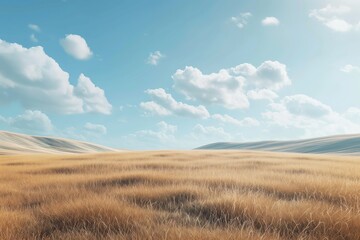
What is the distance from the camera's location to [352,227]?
379cm

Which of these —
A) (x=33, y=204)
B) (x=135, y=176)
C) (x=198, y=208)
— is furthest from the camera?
(x=135, y=176)

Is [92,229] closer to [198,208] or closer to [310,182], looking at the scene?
[198,208]

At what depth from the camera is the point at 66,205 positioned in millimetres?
4867

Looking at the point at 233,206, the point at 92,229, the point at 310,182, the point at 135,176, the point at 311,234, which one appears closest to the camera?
the point at 311,234

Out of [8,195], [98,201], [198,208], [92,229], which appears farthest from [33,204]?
[198,208]

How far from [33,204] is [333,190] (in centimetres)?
508

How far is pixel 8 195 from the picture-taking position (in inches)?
253

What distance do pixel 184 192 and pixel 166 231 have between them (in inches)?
99.9

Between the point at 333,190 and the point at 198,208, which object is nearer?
the point at 198,208

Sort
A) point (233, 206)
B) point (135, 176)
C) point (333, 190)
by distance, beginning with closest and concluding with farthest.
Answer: point (233, 206), point (333, 190), point (135, 176)

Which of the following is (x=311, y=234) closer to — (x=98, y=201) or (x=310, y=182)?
(x=98, y=201)

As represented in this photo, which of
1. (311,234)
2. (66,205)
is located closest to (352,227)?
(311,234)

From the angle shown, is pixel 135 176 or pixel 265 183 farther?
pixel 135 176

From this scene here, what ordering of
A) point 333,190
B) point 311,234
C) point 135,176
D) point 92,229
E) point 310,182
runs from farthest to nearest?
point 135,176 → point 310,182 → point 333,190 → point 92,229 → point 311,234
